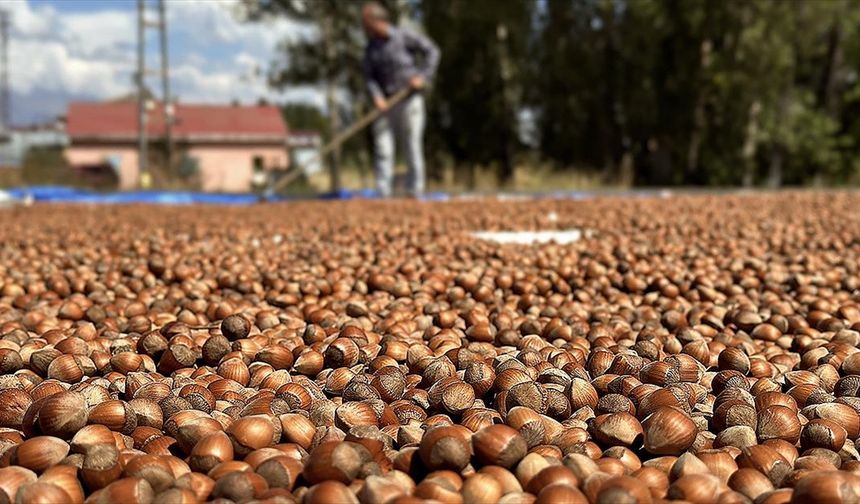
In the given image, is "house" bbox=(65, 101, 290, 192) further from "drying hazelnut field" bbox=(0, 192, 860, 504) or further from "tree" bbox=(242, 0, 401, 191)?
"drying hazelnut field" bbox=(0, 192, 860, 504)

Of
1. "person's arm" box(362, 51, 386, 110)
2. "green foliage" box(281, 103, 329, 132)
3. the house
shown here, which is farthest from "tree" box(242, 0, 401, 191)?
"green foliage" box(281, 103, 329, 132)

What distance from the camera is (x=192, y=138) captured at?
31.9m

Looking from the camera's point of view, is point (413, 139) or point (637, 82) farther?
point (637, 82)

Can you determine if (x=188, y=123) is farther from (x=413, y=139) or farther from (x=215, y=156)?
(x=413, y=139)

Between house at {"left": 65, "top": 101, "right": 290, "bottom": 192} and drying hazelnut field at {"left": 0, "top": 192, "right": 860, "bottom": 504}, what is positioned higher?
house at {"left": 65, "top": 101, "right": 290, "bottom": 192}

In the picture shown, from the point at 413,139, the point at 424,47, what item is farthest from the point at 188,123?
the point at 413,139

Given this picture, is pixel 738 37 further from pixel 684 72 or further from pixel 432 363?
pixel 432 363

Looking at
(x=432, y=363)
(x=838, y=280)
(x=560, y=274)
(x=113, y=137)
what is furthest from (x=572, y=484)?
(x=113, y=137)

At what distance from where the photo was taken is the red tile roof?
32031 millimetres

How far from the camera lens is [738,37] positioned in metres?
17.5

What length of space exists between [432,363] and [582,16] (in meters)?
19.1

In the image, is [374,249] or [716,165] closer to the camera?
[374,249]

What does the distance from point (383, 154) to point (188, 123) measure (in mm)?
27644

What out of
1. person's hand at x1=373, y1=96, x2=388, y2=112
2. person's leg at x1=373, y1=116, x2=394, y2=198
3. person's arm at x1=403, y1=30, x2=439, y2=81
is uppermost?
person's arm at x1=403, y1=30, x2=439, y2=81
